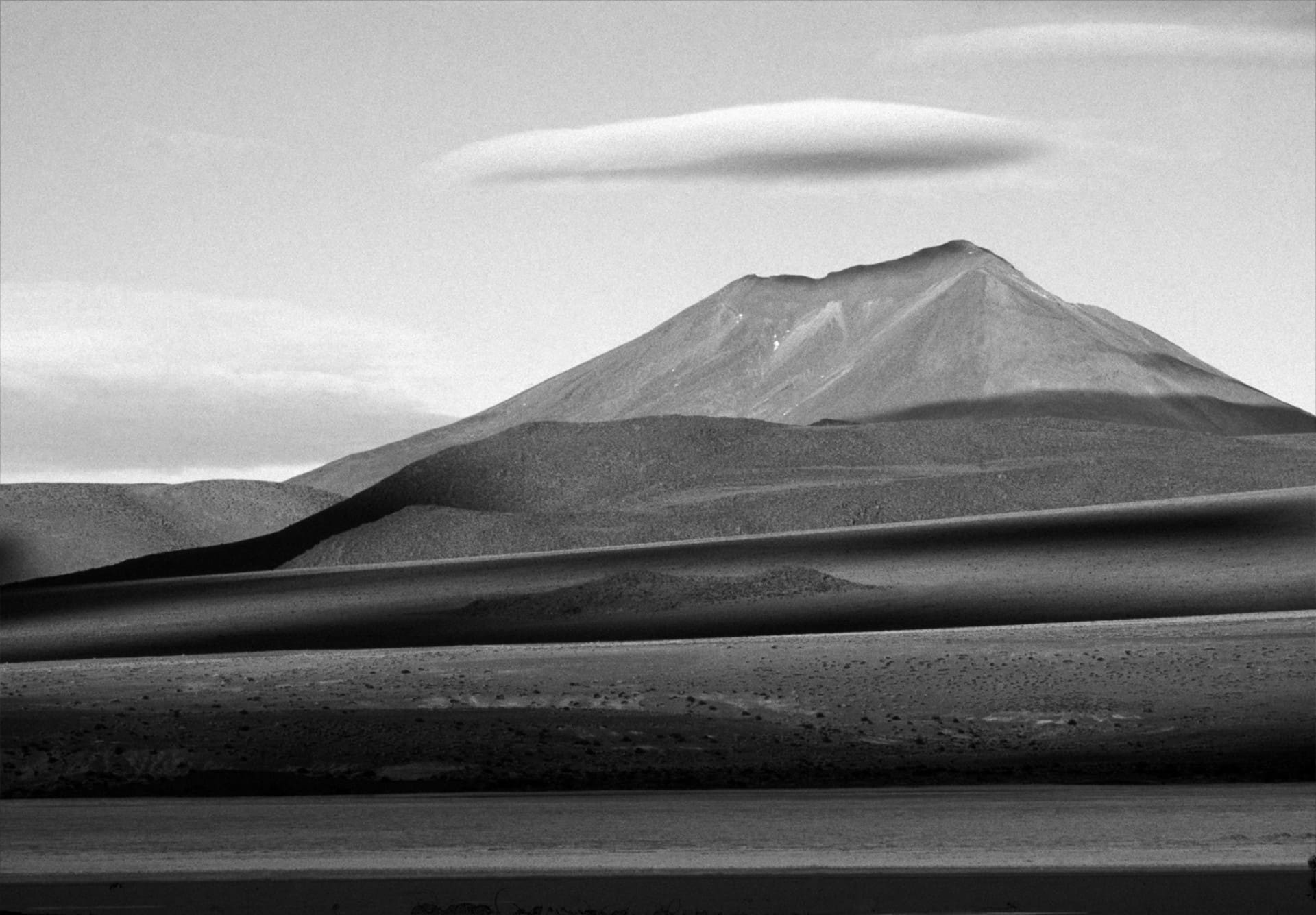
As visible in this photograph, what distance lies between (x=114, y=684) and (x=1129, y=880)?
26961mm

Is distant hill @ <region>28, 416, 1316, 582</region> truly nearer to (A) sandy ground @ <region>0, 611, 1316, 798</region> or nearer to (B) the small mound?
(B) the small mound

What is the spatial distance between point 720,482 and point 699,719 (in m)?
106

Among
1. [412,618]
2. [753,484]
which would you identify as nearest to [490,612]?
[412,618]

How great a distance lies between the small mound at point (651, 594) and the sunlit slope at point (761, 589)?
0.30ft

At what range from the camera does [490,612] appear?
6538 cm

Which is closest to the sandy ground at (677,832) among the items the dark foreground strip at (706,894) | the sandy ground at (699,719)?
the dark foreground strip at (706,894)

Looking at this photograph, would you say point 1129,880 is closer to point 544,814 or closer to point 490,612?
point 544,814

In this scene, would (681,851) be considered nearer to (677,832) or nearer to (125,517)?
(677,832)

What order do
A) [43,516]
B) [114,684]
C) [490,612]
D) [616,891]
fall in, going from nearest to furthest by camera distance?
[616,891], [114,684], [490,612], [43,516]

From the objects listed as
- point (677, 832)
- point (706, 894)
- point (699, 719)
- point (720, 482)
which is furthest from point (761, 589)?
point (720, 482)

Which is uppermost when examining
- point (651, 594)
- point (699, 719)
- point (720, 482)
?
point (720, 482)

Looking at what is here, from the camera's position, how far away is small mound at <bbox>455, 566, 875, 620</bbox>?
2458 inches

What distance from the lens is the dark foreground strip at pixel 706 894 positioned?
17.5 metres

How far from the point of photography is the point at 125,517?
565 ft
